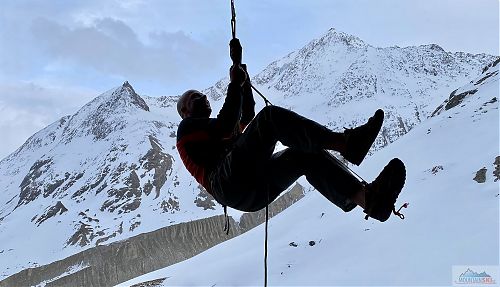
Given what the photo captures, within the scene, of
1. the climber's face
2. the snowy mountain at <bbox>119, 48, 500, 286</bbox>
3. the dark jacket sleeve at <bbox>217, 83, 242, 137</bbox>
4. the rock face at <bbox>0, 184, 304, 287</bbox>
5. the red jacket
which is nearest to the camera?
the dark jacket sleeve at <bbox>217, 83, 242, 137</bbox>

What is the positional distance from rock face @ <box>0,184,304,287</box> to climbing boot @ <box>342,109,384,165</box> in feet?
445

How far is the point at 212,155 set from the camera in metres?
5.64

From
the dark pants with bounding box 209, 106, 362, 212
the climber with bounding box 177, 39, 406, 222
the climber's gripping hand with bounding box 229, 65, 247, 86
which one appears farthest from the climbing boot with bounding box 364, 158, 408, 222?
the climber's gripping hand with bounding box 229, 65, 247, 86

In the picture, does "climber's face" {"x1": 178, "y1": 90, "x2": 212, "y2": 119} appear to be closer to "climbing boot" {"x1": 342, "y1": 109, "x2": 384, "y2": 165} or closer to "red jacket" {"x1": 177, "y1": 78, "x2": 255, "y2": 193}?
"red jacket" {"x1": 177, "y1": 78, "x2": 255, "y2": 193}

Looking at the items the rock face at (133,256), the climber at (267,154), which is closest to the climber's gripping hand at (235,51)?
the climber at (267,154)

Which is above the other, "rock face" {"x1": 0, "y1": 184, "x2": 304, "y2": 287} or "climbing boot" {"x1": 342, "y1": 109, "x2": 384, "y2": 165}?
"rock face" {"x1": 0, "y1": 184, "x2": 304, "y2": 287}

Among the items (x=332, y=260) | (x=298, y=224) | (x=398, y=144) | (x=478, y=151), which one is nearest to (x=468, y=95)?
(x=398, y=144)

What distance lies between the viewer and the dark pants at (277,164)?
16.0 ft

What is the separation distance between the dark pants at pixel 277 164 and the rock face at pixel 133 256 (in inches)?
5314

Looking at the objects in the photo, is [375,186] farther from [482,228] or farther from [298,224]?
[298,224]

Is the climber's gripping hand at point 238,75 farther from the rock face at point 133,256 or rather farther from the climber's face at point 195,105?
the rock face at point 133,256

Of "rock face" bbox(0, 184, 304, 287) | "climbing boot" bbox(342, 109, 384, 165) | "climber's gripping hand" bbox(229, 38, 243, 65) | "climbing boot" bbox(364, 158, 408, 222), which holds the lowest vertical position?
"climbing boot" bbox(364, 158, 408, 222)

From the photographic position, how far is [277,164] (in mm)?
5277

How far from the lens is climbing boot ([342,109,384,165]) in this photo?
15.6 ft
